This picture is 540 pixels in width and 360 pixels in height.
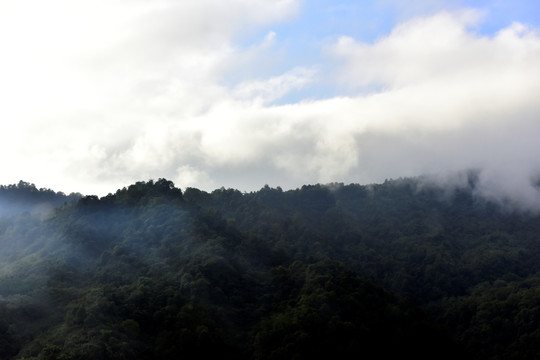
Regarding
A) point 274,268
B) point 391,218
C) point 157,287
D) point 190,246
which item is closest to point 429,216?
point 391,218

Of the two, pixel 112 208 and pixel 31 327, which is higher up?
pixel 112 208

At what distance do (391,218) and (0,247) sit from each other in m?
76.9

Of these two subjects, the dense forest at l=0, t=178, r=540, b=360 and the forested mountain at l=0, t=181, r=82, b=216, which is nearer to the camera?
the dense forest at l=0, t=178, r=540, b=360

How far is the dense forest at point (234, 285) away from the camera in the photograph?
56500 millimetres

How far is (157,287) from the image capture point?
6297cm

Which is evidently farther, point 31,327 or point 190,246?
point 190,246

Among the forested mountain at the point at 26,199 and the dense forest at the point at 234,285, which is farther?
the forested mountain at the point at 26,199

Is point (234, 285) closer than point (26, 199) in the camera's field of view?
Yes

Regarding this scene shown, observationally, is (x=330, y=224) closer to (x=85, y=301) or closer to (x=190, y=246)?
(x=190, y=246)

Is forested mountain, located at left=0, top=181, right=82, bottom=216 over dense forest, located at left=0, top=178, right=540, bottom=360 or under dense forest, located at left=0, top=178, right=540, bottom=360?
over

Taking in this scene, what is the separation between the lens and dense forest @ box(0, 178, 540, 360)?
56.5 metres

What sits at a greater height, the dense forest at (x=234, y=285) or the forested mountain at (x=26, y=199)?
the forested mountain at (x=26, y=199)

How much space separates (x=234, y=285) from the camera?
70.4 metres

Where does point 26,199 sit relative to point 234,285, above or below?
above
